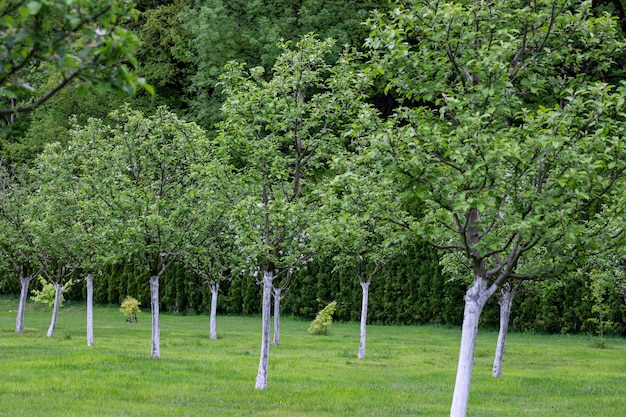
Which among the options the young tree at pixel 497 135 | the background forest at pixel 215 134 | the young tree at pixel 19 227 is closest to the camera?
the young tree at pixel 497 135

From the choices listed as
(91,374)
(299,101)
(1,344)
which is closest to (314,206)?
(299,101)

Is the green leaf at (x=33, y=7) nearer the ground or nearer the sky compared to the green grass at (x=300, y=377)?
nearer the sky

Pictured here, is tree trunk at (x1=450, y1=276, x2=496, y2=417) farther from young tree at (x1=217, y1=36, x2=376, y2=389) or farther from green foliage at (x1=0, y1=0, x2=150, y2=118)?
green foliage at (x1=0, y1=0, x2=150, y2=118)

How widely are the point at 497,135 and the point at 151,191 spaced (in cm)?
1008

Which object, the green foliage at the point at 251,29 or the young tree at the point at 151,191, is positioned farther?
the green foliage at the point at 251,29

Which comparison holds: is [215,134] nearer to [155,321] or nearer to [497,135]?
[155,321]

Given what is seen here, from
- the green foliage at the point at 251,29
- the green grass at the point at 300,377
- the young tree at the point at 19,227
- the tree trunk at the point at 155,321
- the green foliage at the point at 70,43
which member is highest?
the green foliage at the point at 251,29

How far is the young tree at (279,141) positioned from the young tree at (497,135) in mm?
3144

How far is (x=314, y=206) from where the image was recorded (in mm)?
14016

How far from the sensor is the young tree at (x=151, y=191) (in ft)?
56.1

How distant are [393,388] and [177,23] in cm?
3104

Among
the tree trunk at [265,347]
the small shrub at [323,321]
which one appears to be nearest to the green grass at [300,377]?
the tree trunk at [265,347]

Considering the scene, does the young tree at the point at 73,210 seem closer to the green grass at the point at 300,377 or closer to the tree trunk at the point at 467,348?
the green grass at the point at 300,377

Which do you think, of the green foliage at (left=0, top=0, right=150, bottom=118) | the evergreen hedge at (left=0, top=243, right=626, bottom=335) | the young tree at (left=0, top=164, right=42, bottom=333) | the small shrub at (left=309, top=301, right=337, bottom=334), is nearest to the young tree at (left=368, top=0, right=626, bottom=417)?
the green foliage at (left=0, top=0, right=150, bottom=118)
